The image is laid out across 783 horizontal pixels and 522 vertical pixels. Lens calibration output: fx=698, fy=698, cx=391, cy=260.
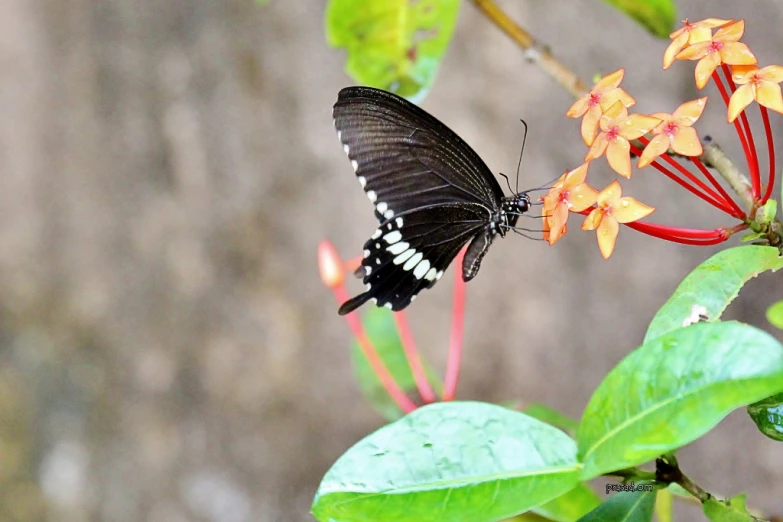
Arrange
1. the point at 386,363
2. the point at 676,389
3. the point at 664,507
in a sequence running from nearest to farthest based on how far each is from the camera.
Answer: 1. the point at 676,389
2. the point at 664,507
3. the point at 386,363

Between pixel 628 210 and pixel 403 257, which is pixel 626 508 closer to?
pixel 628 210

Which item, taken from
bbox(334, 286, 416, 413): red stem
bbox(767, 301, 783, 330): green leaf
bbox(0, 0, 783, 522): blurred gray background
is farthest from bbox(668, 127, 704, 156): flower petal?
bbox(0, 0, 783, 522): blurred gray background

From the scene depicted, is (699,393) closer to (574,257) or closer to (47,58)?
(574,257)

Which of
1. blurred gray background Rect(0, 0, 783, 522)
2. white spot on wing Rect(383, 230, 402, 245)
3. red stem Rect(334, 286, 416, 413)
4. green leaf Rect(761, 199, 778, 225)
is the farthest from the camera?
blurred gray background Rect(0, 0, 783, 522)

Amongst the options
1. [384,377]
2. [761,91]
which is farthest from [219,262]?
[761,91]

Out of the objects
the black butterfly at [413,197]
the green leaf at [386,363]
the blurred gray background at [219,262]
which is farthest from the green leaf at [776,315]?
the blurred gray background at [219,262]

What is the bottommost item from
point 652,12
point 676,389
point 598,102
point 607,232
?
point 676,389

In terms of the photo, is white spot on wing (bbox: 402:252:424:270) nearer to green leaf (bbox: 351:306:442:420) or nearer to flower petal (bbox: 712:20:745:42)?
green leaf (bbox: 351:306:442:420)
